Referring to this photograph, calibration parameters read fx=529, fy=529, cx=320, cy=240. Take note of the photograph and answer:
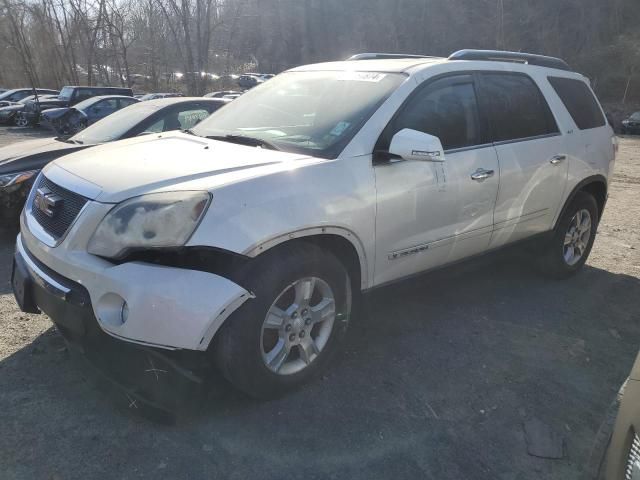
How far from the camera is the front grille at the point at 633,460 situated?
1672 millimetres

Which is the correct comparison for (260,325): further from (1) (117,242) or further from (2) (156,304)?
(1) (117,242)

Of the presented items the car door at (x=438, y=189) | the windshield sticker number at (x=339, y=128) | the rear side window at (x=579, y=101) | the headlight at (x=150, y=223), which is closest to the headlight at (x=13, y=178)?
the headlight at (x=150, y=223)

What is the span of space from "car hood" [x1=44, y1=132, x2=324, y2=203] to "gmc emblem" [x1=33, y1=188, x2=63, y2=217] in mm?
79

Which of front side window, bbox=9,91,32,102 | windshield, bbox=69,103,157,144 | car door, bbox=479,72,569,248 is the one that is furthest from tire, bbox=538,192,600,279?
front side window, bbox=9,91,32,102

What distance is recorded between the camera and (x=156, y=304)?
232 centimetres

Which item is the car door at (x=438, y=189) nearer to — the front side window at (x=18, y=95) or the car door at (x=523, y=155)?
the car door at (x=523, y=155)

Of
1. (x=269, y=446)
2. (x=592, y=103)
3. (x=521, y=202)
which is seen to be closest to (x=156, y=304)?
(x=269, y=446)

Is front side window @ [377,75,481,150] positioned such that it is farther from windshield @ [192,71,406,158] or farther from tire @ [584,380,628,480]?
tire @ [584,380,628,480]

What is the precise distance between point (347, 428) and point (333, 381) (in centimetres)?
43

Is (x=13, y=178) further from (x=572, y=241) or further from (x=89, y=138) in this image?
(x=572, y=241)

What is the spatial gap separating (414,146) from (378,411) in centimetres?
146

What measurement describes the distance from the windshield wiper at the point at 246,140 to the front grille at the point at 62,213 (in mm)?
1015

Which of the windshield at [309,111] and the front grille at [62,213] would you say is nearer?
the front grille at [62,213]

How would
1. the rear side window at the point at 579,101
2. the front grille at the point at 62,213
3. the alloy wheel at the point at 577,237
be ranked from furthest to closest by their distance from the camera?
the alloy wheel at the point at 577,237 → the rear side window at the point at 579,101 → the front grille at the point at 62,213
